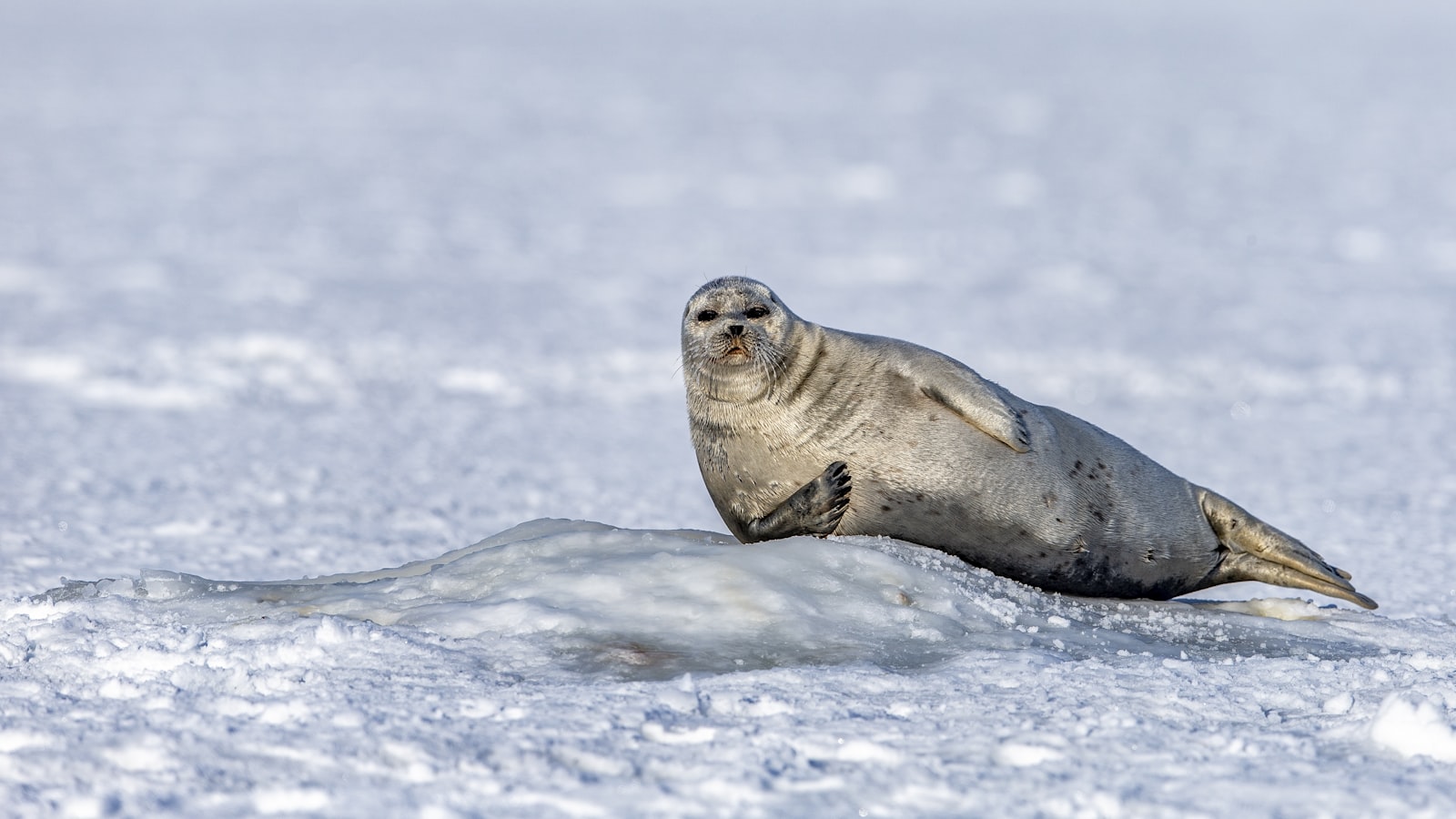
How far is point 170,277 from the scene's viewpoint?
866 cm

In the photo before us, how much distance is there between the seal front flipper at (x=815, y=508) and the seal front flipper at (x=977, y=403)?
12.3 inches

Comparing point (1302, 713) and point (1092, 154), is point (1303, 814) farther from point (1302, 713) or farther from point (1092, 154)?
point (1092, 154)

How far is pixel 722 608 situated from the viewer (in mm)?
2859

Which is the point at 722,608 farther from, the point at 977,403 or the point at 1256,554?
the point at 1256,554

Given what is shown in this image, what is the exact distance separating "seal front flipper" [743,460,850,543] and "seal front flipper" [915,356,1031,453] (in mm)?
Result: 313

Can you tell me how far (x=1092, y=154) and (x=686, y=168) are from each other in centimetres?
331

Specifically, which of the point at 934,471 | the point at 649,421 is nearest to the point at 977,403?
the point at 934,471

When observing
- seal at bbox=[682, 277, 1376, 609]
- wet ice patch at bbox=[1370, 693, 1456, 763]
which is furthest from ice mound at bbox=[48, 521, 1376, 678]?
wet ice patch at bbox=[1370, 693, 1456, 763]

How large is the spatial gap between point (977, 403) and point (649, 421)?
2.97m

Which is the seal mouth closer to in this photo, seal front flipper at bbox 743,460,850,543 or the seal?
the seal

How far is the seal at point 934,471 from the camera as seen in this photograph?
3490 mm

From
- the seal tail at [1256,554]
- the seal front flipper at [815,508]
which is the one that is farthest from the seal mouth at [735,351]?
the seal tail at [1256,554]

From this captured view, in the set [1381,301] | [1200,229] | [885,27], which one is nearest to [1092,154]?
[1200,229]

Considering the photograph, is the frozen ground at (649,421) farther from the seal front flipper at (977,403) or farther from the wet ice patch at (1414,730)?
the seal front flipper at (977,403)
